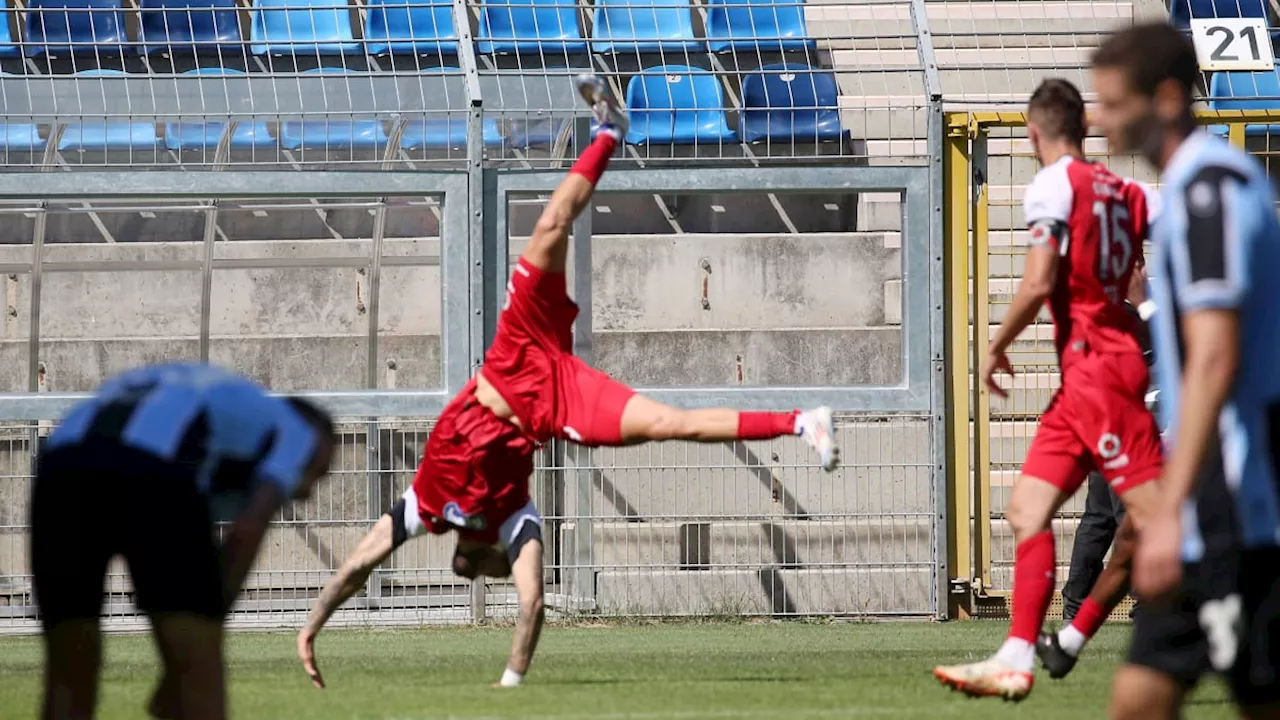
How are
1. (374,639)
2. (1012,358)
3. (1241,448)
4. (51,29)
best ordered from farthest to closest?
(51,29), (1012,358), (374,639), (1241,448)

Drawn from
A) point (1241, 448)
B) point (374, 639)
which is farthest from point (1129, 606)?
point (1241, 448)

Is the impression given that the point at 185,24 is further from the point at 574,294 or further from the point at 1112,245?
the point at 1112,245

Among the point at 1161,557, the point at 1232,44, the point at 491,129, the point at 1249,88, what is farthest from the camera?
the point at 1249,88

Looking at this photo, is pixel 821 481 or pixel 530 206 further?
pixel 530 206

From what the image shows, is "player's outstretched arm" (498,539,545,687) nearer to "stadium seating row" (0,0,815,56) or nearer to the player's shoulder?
the player's shoulder

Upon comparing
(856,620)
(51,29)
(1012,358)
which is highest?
(51,29)

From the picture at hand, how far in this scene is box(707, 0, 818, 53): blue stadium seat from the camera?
38.4 ft

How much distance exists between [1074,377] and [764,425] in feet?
3.94

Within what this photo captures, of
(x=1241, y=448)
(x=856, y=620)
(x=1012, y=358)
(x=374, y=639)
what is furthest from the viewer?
(x=1012, y=358)

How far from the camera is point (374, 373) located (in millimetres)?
12461

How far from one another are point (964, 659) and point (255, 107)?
5418 mm

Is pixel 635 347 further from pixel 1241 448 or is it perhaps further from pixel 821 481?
pixel 1241 448

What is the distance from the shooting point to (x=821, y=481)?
1081cm

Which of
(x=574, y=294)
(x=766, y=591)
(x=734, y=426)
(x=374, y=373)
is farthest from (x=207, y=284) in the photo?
(x=734, y=426)
